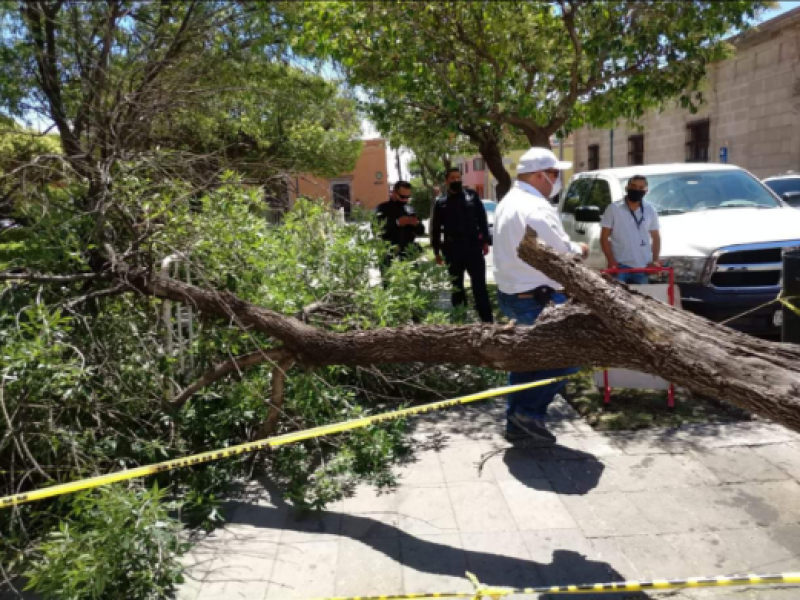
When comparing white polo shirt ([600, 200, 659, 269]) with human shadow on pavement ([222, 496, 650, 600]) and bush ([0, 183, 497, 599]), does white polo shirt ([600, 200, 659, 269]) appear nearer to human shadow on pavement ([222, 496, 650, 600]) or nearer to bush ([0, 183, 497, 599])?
bush ([0, 183, 497, 599])

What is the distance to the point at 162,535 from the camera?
113 inches

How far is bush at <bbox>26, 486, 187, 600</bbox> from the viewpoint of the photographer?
2.70 m

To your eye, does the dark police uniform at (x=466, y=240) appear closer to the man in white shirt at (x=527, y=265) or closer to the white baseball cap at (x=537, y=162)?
the man in white shirt at (x=527, y=265)

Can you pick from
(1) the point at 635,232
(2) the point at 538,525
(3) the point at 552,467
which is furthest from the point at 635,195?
(2) the point at 538,525

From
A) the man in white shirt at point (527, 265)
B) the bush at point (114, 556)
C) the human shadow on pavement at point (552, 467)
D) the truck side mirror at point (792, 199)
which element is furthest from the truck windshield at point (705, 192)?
the bush at point (114, 556)

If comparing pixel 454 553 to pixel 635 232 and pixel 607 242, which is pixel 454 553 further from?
pixel 607 242

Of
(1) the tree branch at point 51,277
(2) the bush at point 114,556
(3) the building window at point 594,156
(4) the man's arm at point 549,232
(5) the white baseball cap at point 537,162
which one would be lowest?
(2) the bush at point 114,556

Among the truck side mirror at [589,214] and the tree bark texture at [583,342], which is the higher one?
the truck side mirror at [589,214]

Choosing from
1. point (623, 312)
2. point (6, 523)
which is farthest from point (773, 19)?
point (6, 523)

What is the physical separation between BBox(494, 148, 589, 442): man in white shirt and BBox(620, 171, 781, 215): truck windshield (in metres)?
3.26

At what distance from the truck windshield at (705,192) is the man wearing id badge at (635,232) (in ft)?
4.30

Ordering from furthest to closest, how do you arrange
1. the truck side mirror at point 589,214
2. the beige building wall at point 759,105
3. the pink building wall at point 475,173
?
the pink building wall at point 475,173, the beige building wall at point 759,105, the truck side mirror at point 589,214

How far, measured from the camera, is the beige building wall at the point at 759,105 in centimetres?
1952

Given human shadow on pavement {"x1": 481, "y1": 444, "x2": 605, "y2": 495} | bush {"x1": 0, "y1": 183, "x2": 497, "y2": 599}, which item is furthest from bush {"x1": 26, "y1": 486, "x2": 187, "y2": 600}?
human shadow on pavement {"x1": 481, "y1": 444, "x2": 605, "y2": 495}
